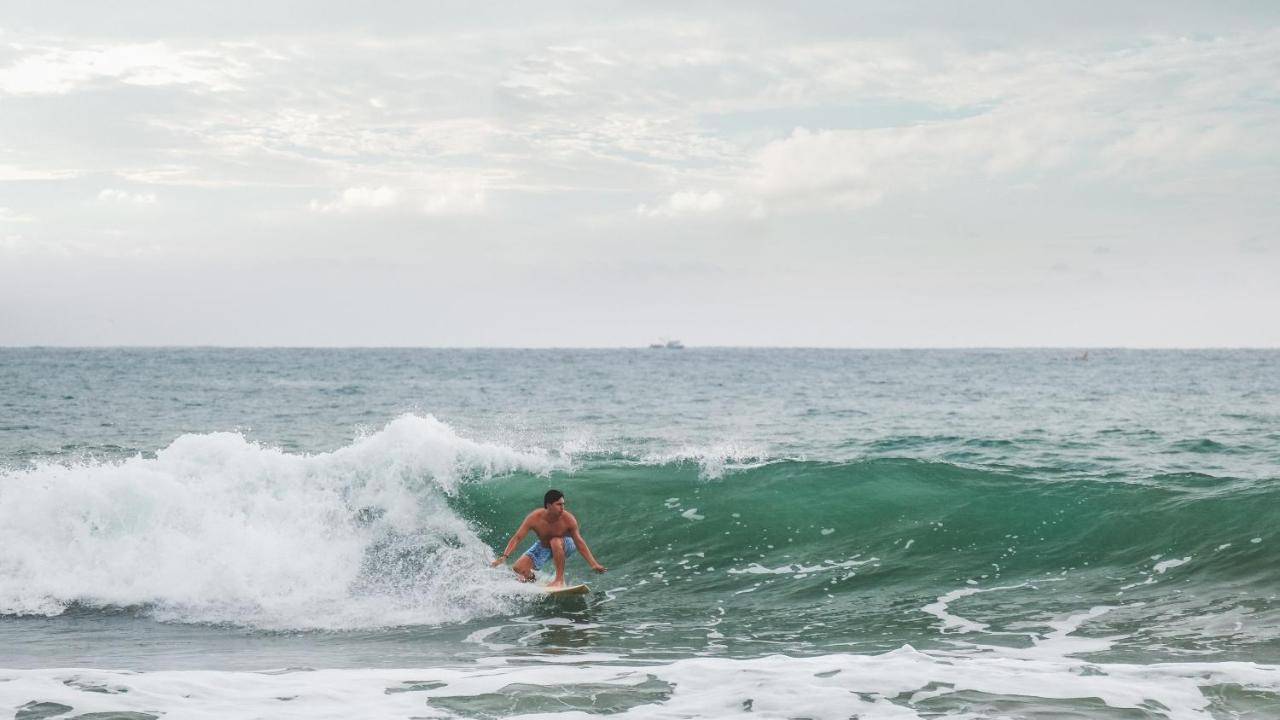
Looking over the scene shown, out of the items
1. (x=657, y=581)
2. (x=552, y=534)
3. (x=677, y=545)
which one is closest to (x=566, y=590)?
(x=552, y=534)

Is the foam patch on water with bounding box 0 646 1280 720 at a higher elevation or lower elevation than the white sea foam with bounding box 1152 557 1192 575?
higher

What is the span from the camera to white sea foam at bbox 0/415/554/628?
13.1 metres

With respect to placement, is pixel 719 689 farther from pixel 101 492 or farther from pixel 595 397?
pixel 595 397

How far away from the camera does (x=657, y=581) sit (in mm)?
14859

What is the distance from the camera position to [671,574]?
49.9 ft

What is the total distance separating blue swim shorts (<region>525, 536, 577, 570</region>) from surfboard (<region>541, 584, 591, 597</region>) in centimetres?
64

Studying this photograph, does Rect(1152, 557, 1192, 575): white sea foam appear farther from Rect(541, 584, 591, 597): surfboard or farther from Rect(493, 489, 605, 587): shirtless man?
Rect(541, 584, 591, 597): surfboard

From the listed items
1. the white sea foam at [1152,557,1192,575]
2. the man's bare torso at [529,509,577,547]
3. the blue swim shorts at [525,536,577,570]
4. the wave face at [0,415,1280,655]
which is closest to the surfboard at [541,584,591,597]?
the wave face at [0,415,1280,655]

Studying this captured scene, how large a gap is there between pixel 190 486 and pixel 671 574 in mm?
7647

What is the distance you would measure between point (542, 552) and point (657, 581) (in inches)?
73.6

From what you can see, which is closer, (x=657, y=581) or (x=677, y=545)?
(x=657, y=581)

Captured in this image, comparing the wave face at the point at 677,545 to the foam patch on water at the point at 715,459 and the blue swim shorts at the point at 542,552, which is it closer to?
the foam patch on water at the point at 715,459

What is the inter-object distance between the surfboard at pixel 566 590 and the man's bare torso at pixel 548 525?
3.18ft

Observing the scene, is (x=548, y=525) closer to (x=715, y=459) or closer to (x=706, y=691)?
(x=706, y=691)
